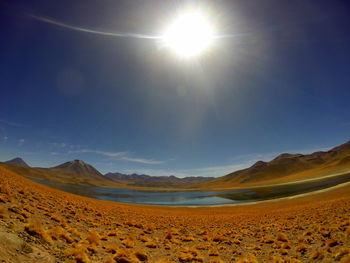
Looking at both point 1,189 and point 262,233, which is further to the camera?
point 262,233

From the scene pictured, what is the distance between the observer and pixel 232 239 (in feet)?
45.3

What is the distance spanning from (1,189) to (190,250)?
12.9 metres

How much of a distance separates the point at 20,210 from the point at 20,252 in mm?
5584

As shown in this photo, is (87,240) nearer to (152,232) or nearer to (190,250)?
(190,250)

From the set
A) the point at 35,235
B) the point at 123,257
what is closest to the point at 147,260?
Result: the point at 123,257

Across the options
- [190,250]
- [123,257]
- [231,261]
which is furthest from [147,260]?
[231,261]

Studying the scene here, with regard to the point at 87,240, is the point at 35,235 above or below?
above

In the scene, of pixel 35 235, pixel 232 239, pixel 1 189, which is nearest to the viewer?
pixel 35 235

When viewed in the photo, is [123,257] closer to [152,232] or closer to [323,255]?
[152,232]

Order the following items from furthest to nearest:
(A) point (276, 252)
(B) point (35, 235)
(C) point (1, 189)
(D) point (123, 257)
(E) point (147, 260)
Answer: (C) point (1, 189) < (A) point (276, 252) < (E) point (147, 260) < (D) point (123, 257) < (B) point (35, 235)

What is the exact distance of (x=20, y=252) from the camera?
20.1ft

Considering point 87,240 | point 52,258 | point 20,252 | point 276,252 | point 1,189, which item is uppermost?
point 1,189

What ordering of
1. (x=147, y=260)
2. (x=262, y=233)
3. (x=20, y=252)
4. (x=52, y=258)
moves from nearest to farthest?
1. (x=20, y=252)
2. (x=52, y=258)
3. (x=147, y=260)
4. (x=262, y=233)

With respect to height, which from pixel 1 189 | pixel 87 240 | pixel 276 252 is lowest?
pixel 276 252
